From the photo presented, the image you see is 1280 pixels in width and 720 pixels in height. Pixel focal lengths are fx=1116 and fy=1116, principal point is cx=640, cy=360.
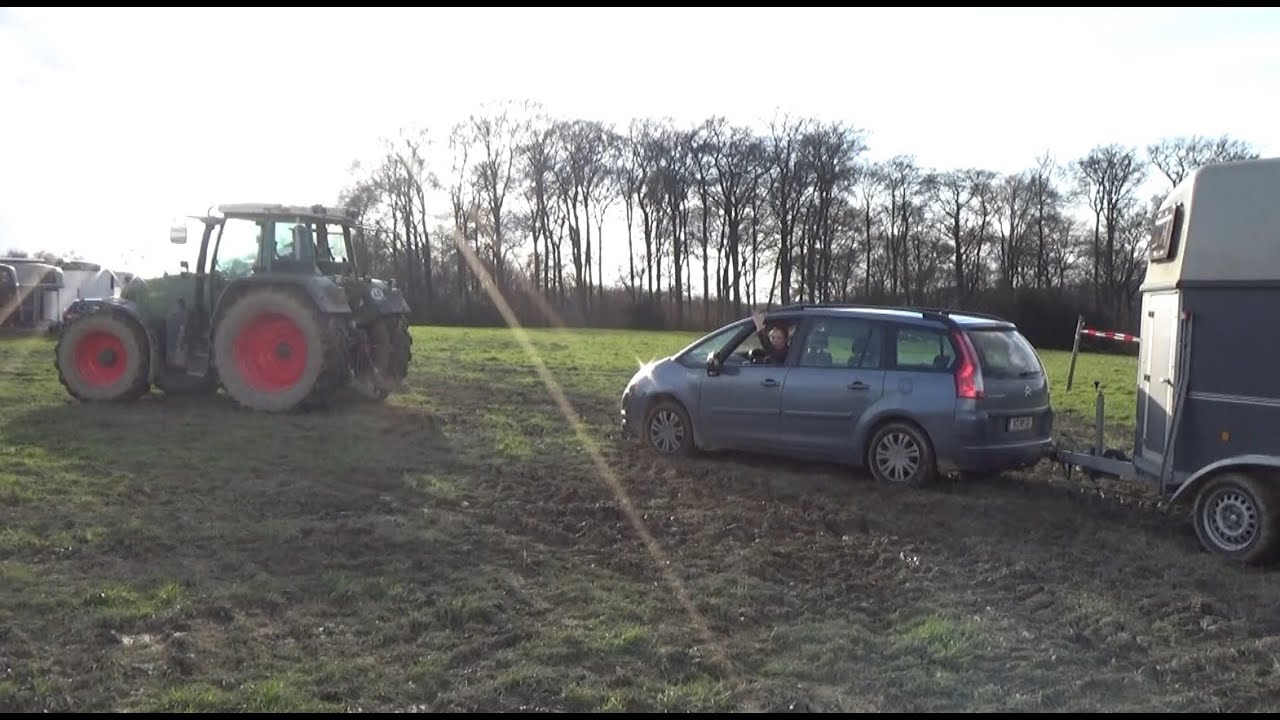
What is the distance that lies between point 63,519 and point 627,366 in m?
16.1

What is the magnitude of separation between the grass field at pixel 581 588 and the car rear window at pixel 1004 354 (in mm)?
998

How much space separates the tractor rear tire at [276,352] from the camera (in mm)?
12406

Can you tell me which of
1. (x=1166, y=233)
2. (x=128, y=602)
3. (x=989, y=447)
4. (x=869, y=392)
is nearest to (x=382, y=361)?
(x=869, y=392)

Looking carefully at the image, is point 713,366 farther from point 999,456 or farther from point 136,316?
point 136,316

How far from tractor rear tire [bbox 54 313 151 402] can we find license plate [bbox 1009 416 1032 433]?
32.4 feet

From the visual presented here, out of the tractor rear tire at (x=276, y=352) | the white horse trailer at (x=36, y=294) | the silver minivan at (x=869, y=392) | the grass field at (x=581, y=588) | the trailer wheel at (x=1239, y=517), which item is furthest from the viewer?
the white horse trailer at (x=36, y=294)

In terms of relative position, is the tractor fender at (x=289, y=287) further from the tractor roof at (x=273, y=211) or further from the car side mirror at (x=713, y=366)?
the car side mirror at (x=713, y=366)

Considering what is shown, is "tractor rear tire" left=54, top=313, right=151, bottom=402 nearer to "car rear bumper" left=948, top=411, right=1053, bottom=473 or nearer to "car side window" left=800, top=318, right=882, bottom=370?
"car side window" left=800, top=318, right=882, bottom=370

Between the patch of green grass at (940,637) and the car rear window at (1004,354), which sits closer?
the patch of green grass at (940,637)

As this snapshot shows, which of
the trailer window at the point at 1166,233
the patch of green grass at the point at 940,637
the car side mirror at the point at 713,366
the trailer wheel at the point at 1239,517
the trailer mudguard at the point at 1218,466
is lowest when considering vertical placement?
the patch of green grass at the point at 940,637

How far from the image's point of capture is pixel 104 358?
44.4ft

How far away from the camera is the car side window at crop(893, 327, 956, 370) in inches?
361

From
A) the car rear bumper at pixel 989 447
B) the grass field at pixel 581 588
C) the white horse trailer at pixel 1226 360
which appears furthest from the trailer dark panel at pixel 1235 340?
the car rear bumper at pixel 989 447

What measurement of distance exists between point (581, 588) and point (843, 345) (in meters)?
4.34
